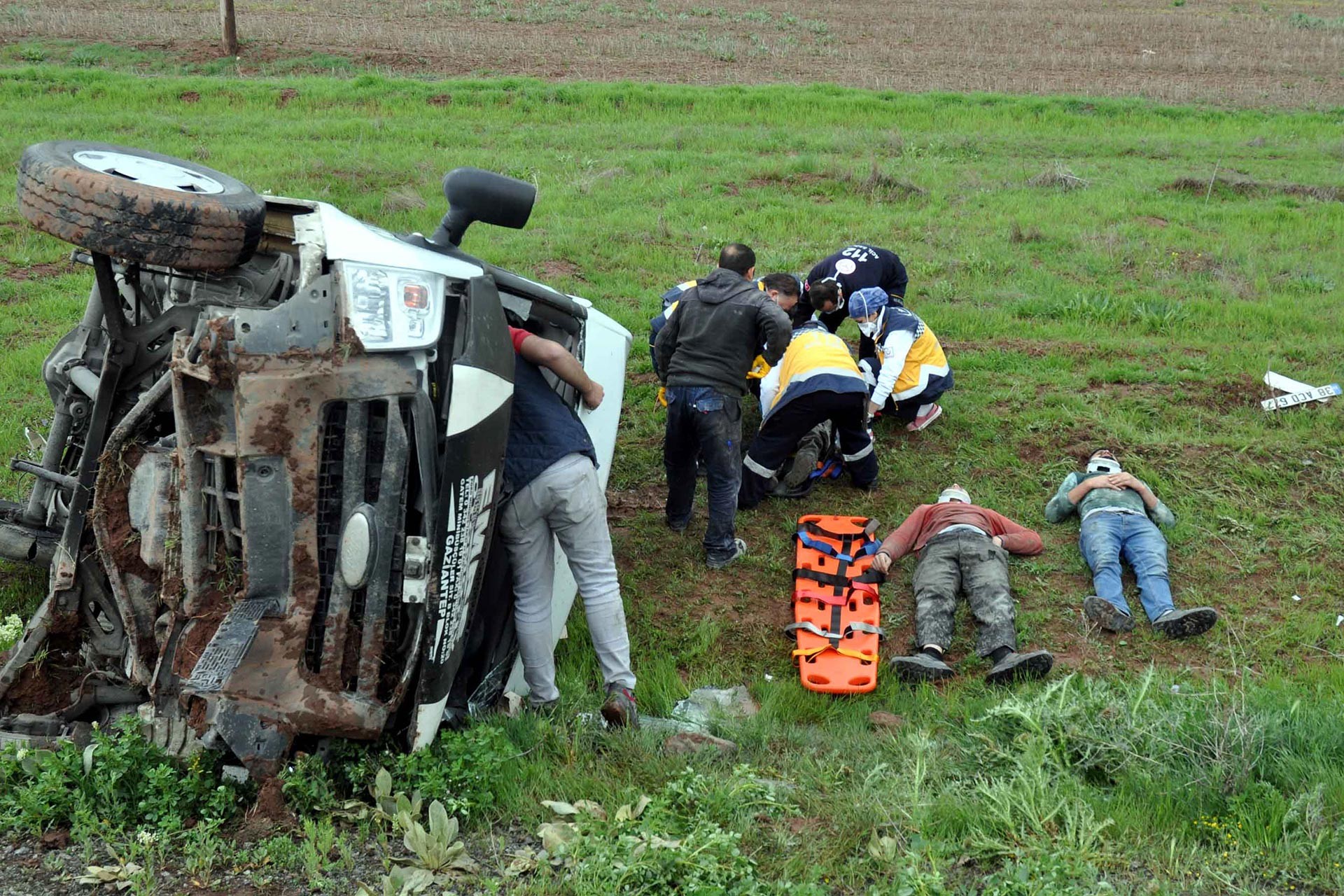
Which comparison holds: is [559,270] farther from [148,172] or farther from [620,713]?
[620,713]

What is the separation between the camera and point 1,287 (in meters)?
8.60

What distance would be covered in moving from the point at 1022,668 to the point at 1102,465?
82.0 inches

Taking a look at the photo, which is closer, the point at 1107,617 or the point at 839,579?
the point at 1107,617

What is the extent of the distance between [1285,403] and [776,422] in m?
3.79

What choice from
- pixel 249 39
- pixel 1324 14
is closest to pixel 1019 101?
pixel 249 39

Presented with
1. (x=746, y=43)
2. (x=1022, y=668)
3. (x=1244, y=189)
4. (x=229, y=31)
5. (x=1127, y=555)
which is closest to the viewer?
(x=1022, y=668)

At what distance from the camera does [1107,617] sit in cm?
591

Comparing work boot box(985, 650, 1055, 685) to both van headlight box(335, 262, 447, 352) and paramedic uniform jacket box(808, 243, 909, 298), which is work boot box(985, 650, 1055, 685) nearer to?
van headlight box(335, 262, 447, 352)

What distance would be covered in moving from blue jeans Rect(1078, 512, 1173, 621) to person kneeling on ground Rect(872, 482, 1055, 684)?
32 centimetres

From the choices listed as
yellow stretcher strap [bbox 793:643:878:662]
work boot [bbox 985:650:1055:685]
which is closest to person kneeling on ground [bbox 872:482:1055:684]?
work boot [bbox 985:650:1055:685]

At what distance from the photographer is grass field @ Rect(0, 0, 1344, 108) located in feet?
63.8

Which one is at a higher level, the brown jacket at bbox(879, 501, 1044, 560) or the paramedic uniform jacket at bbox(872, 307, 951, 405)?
the paramedic uniform jacket at bbox(872, 307, 951, 405)

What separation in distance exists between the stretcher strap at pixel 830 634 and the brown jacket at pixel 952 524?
0.74 metres

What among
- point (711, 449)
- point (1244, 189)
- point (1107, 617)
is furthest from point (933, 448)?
point (1244, 189)
